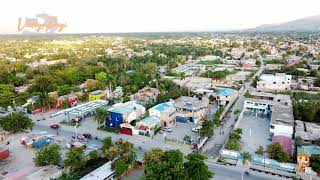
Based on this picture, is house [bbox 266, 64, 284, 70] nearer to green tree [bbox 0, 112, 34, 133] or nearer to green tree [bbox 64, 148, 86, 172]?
green tree [bbox 0, 112, 34, 133]

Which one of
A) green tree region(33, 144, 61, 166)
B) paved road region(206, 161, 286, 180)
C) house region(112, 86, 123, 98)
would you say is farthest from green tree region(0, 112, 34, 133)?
paved road region(206, 161, 286, 180)

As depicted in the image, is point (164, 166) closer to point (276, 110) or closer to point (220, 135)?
point (220, 135)

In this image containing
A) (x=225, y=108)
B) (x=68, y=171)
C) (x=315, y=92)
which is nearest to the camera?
(x=68, y=171)

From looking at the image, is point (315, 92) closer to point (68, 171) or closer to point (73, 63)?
point (68, 171)

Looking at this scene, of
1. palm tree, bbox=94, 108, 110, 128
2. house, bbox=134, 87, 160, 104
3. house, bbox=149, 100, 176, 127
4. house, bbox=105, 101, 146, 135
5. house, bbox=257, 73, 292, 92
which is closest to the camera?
house, bbox=105, 101, 146, 135

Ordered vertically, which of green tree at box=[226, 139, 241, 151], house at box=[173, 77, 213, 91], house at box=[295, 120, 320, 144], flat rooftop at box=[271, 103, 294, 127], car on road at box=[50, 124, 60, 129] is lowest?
car on road at box=[50, 124, 60, 129]

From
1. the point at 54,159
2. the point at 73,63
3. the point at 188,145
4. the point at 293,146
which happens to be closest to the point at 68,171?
the point at 54,159

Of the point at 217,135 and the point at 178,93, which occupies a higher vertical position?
the point at 178,93
